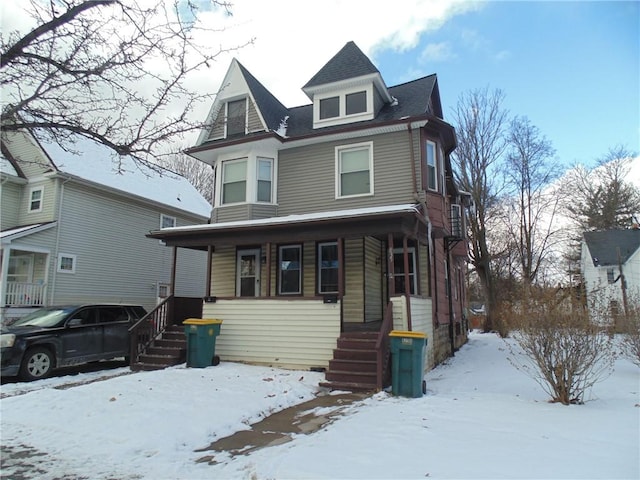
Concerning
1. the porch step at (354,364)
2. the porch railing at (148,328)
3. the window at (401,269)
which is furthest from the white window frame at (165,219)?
the porch step at (354,364)

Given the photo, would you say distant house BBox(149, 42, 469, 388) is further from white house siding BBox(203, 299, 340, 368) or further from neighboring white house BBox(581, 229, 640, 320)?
neighboring white house BBox(581, 229, 640, 320)

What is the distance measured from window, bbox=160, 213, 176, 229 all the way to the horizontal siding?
31.1ft

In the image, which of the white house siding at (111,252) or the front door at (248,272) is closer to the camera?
the front door at (248,272)

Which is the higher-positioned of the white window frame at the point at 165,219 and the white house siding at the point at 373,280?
the white window frame at the point at 165,219

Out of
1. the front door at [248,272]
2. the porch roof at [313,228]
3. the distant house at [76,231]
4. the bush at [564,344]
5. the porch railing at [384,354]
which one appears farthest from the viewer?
the distant house at [76,231]

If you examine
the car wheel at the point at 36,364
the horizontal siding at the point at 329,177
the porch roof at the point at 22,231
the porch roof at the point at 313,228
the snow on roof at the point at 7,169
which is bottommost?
the car wheel at the point at 36,364

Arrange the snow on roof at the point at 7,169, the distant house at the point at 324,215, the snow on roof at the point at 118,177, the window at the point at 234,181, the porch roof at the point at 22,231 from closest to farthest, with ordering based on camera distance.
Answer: the distant house at the point at 324,215 → the window at the point at 234,181 → the porch roof at the point at 22,231 → the snow on roof at the point at 7,169 → the snow on roof at the point at 118,177

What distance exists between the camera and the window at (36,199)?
55.6ft

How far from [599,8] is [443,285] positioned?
28.7 ft

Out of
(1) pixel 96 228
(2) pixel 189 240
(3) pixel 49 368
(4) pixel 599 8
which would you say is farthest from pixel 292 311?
(1) pixel 96 228

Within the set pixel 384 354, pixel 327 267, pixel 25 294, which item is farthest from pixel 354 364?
pixel 25 294

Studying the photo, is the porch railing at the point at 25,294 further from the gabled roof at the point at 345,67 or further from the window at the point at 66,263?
the gabled roof at the point at 345,67

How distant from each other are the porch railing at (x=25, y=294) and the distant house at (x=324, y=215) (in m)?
6.79

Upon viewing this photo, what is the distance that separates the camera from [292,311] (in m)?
10.3
